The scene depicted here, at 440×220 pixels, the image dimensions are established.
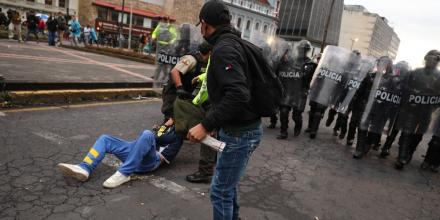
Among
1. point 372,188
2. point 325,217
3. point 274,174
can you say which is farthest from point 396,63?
point 325,217

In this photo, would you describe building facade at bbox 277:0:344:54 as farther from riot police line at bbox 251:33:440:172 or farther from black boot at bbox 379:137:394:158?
black boot at bbox 379:137:394:158

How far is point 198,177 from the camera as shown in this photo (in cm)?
400

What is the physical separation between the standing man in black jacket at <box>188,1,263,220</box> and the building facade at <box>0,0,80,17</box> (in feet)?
131

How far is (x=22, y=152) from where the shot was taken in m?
4.01

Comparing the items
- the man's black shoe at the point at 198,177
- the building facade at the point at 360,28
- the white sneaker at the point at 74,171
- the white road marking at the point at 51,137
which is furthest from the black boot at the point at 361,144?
the building facade at the point at 360,28

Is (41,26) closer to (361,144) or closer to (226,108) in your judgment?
(361,144)

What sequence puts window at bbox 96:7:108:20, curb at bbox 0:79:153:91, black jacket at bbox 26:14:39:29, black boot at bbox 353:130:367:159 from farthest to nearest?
1. window at bbox 96:7:108:20
2. black jacket at bbox 26:14:39:29
3. curb at bbox 0:79:153:91
4. black boot at bbox 353:130:367:159

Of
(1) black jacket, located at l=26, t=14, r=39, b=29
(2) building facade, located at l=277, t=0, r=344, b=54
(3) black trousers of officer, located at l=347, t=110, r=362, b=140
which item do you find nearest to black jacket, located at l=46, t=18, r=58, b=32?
(1) black jacket, located at l=26, t=14, r=39, b=29

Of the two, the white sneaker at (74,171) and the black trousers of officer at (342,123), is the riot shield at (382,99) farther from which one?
the white sneaker at (74,171)

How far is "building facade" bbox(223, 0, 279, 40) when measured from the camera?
64.5 m

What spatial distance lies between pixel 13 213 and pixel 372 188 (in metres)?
4.24

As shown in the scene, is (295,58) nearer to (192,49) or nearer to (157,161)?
(192,49)

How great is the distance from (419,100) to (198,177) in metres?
4.04

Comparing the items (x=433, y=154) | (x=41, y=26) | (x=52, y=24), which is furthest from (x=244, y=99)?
(x=41, y=26)
